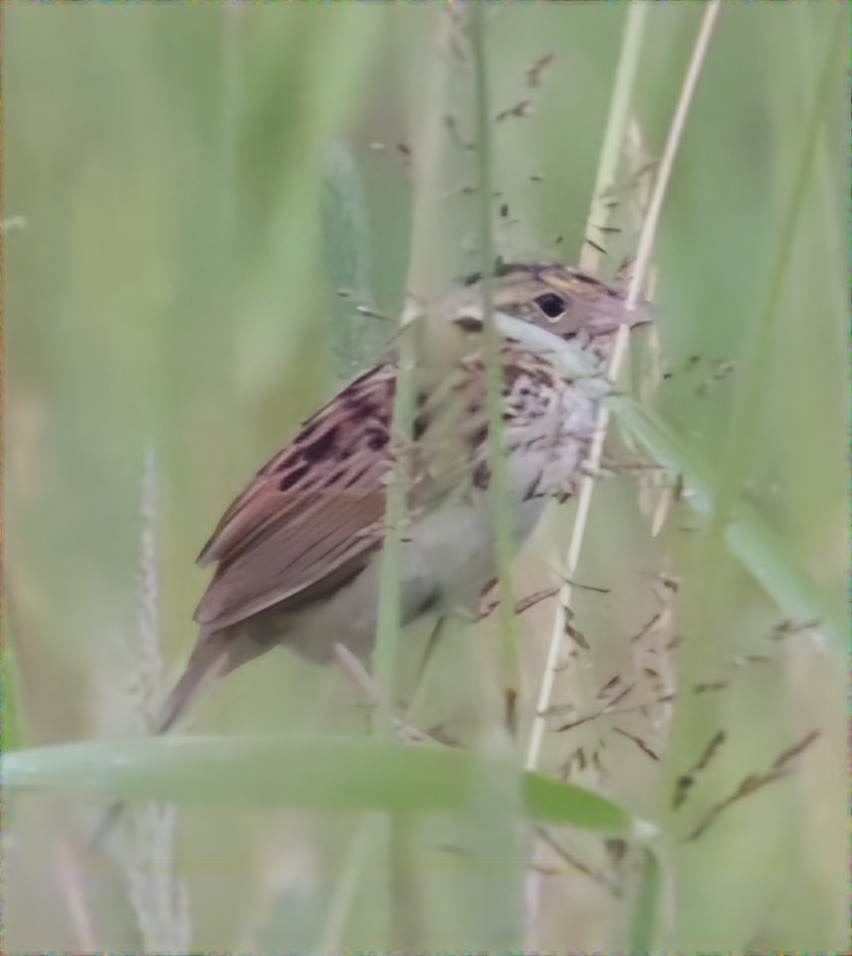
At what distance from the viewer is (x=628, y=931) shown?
0.39m

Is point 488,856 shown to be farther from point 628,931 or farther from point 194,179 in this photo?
point 194,179

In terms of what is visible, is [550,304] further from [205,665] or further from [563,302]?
[205,665]

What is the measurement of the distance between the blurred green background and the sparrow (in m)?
0.01

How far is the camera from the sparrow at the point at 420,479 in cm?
38

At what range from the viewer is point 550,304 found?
0.43m

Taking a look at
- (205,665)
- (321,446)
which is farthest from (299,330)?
(205,665)

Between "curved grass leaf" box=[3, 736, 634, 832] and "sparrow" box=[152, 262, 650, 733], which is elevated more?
"sparrow" box=[152, 262, 650, 733]

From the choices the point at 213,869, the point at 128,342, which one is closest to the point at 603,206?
the point at 128,342

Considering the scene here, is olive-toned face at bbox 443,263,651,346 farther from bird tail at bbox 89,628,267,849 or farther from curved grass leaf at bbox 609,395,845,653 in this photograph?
bird tail at bbox 89,628,267,849

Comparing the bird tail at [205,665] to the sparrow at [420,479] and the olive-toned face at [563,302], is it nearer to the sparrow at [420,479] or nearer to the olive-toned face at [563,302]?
the sparrow at [420,479]

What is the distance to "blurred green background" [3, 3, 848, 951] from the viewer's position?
1.44 ft

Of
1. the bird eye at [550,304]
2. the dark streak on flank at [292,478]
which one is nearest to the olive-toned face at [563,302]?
the bird eye at [550,304]

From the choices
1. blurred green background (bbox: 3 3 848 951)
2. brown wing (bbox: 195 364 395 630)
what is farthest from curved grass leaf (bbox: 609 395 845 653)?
brown wing (bbox: 195 364 395 630)

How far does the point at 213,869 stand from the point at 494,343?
0.28m
